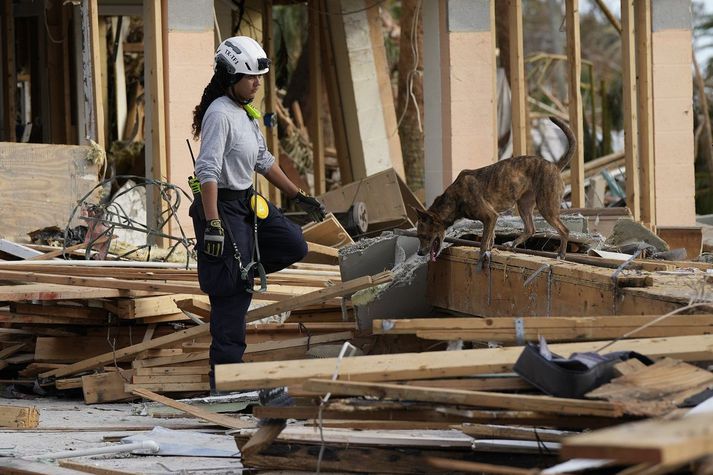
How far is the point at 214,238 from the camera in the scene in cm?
728

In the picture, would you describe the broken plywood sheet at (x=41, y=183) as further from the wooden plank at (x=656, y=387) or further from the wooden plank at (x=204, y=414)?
the wooden plank at (x=656, y=387)

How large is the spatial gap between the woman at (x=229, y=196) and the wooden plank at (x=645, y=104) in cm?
679

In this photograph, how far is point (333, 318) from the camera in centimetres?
934

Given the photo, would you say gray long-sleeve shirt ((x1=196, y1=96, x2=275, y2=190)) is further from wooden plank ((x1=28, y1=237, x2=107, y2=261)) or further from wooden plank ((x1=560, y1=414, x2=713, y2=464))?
wooden plank ((x1=560, y1=414, x2=713, y2=464))

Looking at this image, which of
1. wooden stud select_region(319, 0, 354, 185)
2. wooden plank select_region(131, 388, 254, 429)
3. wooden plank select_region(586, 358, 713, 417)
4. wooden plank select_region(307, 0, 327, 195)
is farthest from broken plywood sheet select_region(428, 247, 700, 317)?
wooden plank select_region(307, 0, 327, 195)

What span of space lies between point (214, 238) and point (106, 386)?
1801 mm

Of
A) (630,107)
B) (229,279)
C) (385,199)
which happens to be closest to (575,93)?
(630,107)

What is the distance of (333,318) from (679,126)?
19.6 feet

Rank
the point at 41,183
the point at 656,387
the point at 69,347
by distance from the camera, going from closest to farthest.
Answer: the point at 656,387, the point at 69,347, the point at 41,183

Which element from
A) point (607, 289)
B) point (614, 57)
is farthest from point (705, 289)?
point (614, 57)

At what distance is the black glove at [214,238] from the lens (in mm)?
7277

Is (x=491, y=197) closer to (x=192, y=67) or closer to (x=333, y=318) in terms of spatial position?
(x=333, y=318)

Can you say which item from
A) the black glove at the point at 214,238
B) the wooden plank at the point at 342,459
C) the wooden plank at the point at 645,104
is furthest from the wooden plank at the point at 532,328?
the wooden plank at the point at 645,104

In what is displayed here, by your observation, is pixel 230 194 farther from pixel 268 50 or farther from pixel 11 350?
pixel 268 50
